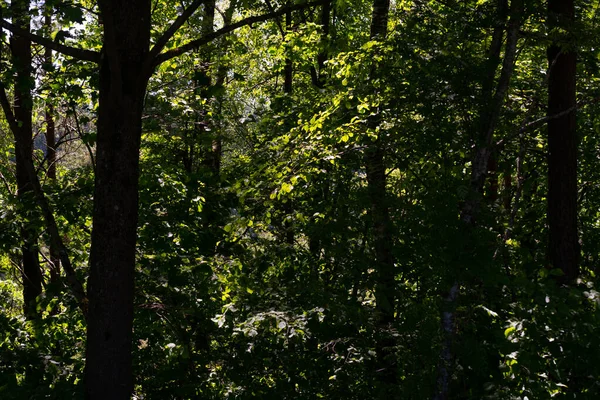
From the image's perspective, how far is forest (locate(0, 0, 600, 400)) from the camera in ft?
12.8

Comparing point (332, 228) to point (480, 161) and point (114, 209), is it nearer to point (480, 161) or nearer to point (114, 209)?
point (480, 161)

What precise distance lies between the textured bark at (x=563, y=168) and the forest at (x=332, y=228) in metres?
0.03

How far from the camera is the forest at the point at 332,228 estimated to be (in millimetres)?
3891

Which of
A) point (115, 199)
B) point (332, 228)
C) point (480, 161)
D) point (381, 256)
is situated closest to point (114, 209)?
point (115, 199)

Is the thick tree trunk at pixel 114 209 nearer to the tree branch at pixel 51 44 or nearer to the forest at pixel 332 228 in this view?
the forest at pixel 332 228

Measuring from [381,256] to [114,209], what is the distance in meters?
2.93

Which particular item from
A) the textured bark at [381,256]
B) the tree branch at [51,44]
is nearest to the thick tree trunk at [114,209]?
the tree branch at [51,44]

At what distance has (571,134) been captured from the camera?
266 inches

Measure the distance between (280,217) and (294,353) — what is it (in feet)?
5.05

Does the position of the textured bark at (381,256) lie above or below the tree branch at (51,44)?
below

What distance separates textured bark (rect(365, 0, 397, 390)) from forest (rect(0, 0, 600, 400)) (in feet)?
0.09

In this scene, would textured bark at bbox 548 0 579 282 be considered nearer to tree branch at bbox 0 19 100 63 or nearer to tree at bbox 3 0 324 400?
tree at bbox 3 0 324 400

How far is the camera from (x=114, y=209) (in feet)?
12.4

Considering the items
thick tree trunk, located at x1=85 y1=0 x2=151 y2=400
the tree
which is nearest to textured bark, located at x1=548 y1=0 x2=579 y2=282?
the tree
